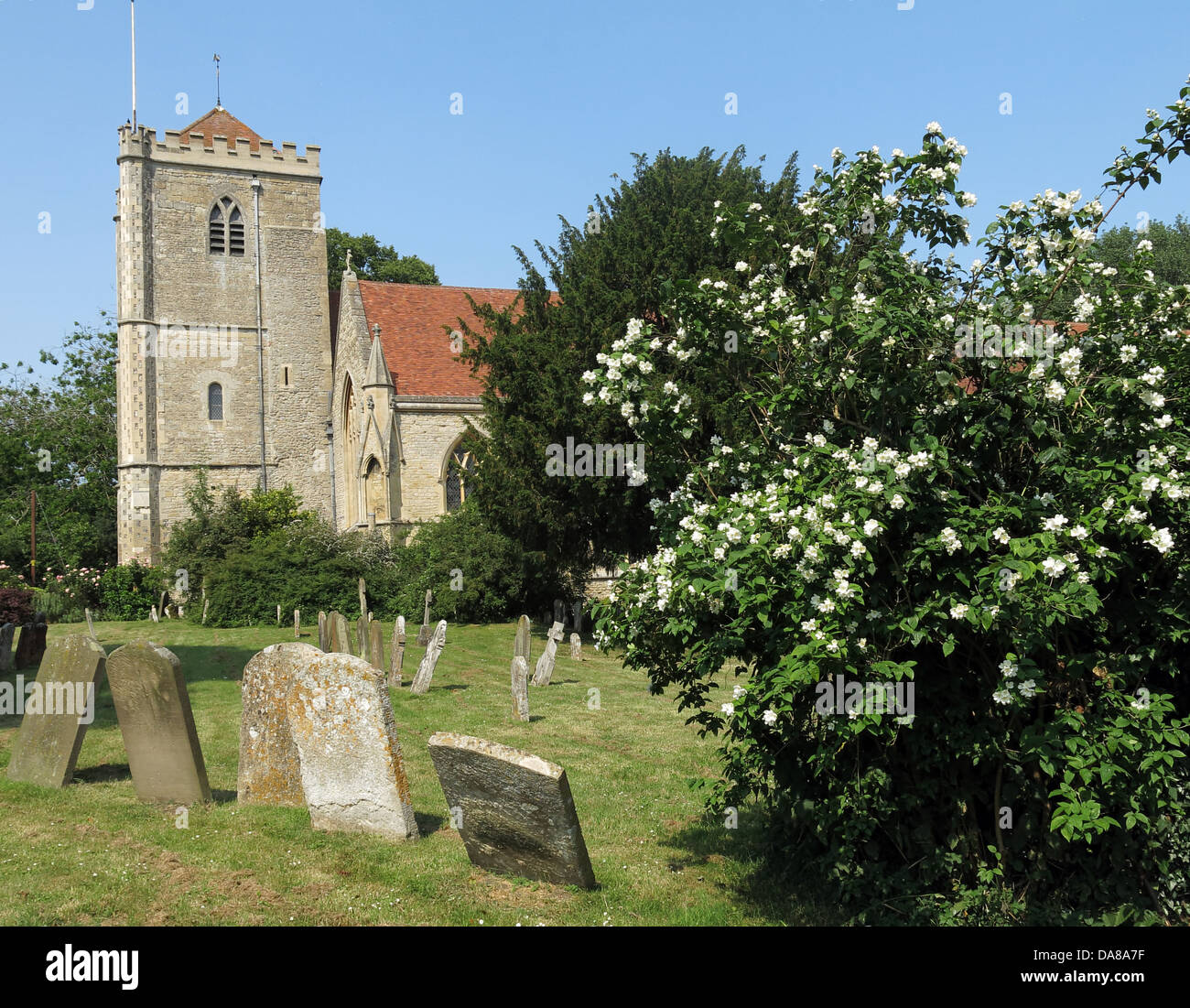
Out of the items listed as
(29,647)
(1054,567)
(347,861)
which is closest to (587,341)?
(29,647)

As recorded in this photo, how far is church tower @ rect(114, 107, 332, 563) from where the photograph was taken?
35.2 m

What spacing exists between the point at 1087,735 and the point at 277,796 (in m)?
6.14

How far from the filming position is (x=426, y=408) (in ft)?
112

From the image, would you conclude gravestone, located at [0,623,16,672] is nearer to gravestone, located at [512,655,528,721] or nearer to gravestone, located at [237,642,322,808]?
gravestone, located at [512,655,528,721]

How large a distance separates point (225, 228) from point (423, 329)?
844 cm

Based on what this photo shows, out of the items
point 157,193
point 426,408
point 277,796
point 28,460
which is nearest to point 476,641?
point 426,408

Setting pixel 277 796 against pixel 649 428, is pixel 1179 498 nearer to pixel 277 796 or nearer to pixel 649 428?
pixel 649 428

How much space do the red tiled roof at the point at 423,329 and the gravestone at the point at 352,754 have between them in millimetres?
26332

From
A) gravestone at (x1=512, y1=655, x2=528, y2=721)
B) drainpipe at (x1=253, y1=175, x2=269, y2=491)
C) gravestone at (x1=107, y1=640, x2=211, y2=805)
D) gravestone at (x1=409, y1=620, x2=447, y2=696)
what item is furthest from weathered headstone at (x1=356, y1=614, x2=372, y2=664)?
drainpipe at (x1=253, y1=175, x2=269, y2=491)

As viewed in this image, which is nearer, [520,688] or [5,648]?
[520,688]

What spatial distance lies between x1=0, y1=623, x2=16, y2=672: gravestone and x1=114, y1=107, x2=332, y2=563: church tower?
63.8 feet

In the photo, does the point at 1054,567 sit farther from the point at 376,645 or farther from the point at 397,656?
the point at 376,645

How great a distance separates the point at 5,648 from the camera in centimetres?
1577

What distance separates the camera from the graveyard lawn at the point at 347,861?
598cm
